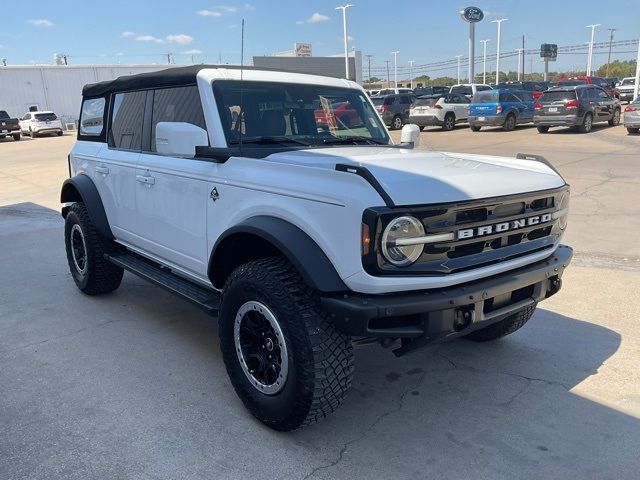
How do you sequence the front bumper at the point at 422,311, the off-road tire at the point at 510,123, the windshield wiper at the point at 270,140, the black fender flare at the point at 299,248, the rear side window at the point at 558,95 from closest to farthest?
the front bumper at the point at 422,311 → the black fender flare at the point at 299,248 → the windshield wiper at the point at 270,140 → the rear side window at the point at 558,95 → the off-road tire at the point at 510,123

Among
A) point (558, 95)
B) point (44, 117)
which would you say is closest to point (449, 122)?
point (558, 95)

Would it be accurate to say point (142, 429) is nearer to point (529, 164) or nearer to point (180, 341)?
point (180, 341)

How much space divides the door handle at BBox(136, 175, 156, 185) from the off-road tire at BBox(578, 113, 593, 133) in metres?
20.2

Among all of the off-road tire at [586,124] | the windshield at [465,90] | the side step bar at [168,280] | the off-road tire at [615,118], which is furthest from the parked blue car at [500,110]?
the side step bar at [168,280]

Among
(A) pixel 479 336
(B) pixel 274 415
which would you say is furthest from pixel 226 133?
(A) pixel 479 336

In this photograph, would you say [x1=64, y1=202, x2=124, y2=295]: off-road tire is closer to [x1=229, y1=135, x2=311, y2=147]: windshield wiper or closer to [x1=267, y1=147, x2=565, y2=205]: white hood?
[x1=229, y1=135, x2=311, y2=147]: windshield wiper

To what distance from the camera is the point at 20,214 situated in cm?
1048

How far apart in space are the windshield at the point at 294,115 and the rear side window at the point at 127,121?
115 centimetres

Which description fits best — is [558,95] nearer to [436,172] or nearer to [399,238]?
[436,172]

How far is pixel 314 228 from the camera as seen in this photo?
2760 mm

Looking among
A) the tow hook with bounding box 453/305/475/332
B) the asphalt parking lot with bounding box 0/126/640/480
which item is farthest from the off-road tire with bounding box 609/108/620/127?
the tow hook with bounding box 453/305/475/332

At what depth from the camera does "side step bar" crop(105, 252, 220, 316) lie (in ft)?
11.8

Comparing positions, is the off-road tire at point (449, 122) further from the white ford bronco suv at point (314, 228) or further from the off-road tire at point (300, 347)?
the off-road tire at point (300, 347)

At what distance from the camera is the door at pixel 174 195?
3613mm
